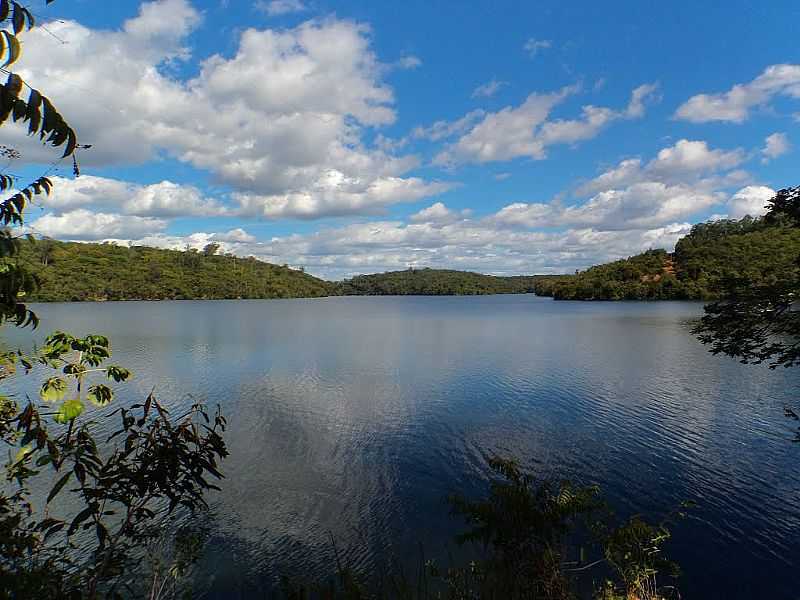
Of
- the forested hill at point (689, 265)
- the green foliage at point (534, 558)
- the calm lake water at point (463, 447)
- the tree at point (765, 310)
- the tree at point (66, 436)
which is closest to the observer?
the tree at point (66, 436)

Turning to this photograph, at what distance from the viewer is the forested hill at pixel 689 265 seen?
127m

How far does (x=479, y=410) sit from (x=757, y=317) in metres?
16.6

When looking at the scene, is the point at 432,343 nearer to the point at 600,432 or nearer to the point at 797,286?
the point at 600,432

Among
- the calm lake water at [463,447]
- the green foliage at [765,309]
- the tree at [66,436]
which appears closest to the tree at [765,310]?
the green foliage at [765,309]

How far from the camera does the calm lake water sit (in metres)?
12.7

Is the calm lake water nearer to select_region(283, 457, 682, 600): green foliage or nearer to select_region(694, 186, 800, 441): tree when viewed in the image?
select_region(283, 457, 682, 600): green foliage

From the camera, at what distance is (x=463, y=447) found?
2016cm

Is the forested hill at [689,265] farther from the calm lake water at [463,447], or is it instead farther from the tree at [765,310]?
the tree at [765,310]

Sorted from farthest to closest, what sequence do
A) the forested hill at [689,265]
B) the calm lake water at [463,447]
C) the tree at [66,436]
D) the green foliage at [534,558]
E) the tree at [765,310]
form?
the forested hill at [689,265] → the calm lake water at [463,447] → the tree at [765,310] → the green foliage at [534,558] → the tree at [66,436]

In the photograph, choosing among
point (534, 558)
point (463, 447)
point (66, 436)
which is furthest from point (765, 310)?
point (66, 436)

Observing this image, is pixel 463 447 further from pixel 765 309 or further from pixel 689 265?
pixel 689 265

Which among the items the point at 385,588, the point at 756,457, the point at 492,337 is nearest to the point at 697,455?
the point at 756,457

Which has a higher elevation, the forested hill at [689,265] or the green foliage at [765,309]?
the forested hill at [689,265]

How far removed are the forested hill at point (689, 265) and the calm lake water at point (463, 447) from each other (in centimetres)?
10187
